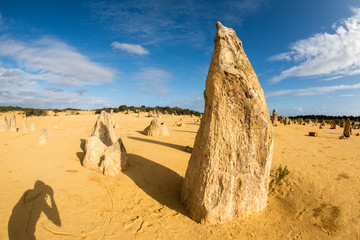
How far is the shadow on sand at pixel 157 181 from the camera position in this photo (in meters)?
4.56

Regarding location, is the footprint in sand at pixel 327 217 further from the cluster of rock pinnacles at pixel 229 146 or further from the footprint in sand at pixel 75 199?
the footprint in sand at pixel 75 199

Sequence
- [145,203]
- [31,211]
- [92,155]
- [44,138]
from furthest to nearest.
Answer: [44,138] → [92,155] → [145,203] → [31,211]

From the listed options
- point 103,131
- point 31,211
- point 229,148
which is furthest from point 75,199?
point 103,131

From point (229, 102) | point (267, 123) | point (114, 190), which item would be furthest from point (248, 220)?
point (114, 190)

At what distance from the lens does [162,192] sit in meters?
4.90

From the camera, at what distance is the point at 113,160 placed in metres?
5.51

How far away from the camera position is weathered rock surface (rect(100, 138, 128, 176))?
541 centimetres

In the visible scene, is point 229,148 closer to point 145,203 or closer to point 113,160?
point 145,203

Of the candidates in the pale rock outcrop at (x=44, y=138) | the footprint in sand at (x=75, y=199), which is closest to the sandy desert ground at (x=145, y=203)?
the footprint in sand at (x=75, y=199)

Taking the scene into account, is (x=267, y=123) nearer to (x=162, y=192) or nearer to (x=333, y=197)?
(x=333, y=197)

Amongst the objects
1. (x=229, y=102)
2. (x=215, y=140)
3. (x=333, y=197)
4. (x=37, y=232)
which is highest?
(x=229, y=102)

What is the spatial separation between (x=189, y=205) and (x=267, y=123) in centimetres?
248

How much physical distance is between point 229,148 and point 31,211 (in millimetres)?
3989

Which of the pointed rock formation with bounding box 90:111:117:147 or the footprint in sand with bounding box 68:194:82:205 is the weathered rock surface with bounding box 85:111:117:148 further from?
the footprint in sand with bounding box 68:194:82:205
